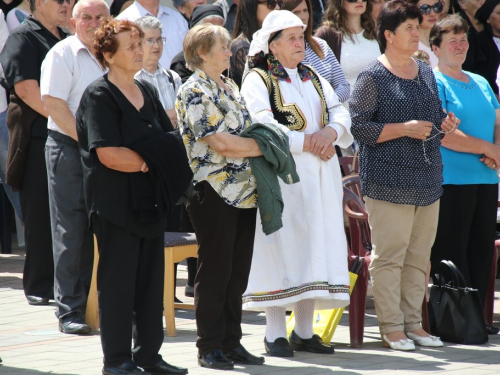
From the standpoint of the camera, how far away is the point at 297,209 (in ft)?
18.8

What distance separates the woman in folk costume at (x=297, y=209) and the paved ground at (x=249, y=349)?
0.30m

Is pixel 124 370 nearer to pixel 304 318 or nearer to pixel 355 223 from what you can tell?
pixel 304 318

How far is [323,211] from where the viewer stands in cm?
576

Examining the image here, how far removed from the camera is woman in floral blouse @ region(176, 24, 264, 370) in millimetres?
5270

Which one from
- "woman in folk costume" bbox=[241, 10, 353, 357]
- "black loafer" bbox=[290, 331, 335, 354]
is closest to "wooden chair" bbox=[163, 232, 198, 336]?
"woman in folk costume" bbox=[241, 10, 353, 357]

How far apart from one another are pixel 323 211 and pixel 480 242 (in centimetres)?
156

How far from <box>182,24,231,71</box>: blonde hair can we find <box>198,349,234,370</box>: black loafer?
167cm

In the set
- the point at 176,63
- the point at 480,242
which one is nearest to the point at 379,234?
the point at 480,242

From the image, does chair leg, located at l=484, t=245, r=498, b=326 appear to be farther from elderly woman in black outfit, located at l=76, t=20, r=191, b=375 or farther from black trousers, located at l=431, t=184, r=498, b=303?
elderly woman in black outfit, located at l=76, t=20, r=191, b=375

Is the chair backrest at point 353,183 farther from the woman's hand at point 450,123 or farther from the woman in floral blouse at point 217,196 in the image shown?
the woman in floral blouse at point 217,196

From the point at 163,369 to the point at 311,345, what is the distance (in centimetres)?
118

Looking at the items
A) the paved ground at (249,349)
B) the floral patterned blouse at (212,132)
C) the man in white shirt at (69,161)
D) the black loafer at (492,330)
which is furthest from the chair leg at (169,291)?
the black loafer at (492,330)

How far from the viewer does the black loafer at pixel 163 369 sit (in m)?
5.04

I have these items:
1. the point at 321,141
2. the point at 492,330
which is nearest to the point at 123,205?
the point at 321,141
